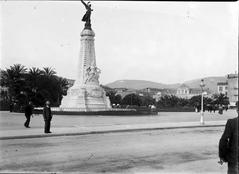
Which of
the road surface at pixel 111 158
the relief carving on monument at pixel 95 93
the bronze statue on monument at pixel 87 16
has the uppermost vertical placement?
the bronze statue on monument at pixel 87 16

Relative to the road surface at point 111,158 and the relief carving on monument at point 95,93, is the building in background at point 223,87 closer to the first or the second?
the relief carving on monument at point 95,93

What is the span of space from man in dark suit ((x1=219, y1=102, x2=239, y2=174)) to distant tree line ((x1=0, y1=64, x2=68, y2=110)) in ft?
137

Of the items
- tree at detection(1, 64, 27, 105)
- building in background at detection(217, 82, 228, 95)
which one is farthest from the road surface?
building in background at detection(217, 82, 228, 95)

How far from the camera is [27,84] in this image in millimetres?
55156

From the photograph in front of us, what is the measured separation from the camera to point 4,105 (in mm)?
50969

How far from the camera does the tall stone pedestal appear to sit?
124ft

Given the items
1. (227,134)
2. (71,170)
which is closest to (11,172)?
(71,170)

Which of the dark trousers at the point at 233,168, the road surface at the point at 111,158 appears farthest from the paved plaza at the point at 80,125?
the dark trousers at the point at 233,168

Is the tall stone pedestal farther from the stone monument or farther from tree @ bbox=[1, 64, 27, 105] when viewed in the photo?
tree @ bbox=[1, 64, 27, 105]

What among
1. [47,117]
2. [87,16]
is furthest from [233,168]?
[87,16]

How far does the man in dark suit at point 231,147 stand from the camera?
491 centimetres

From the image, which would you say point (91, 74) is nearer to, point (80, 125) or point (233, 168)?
point (80, 125)

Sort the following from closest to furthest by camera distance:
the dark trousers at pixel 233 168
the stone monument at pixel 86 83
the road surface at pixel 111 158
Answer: the dark trousers at pixel 233 168
the road surface at pixel 111 158
the stone monument at pixel 86 83

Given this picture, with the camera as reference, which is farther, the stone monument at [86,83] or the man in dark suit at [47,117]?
the stone monument at [86,83]
